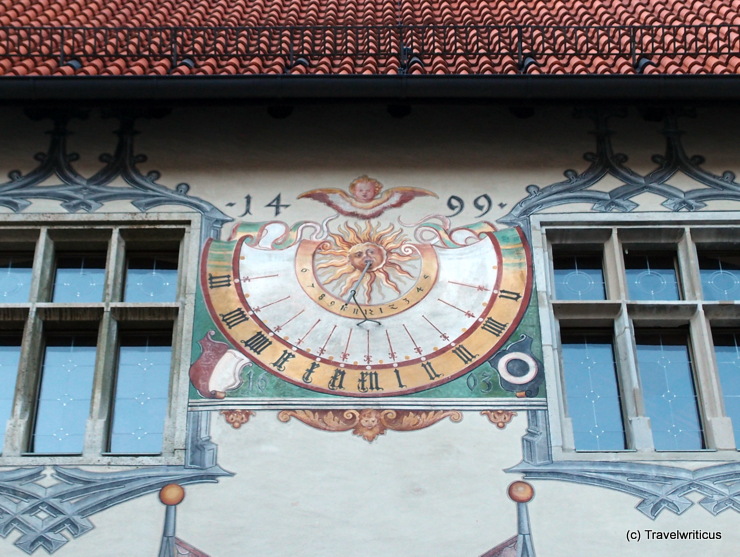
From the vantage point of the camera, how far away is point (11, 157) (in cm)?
1012

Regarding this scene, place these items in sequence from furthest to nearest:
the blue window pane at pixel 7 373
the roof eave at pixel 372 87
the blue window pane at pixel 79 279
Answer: the roof eave at pixel 372 87
the blue window pane at pixel 79 279
the blue window pane at pixel 7 373

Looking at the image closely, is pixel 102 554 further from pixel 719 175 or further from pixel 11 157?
pixel 719 175

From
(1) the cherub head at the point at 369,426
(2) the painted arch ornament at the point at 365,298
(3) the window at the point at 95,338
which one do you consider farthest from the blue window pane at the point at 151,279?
(1) the cherub head at the point at 369,426

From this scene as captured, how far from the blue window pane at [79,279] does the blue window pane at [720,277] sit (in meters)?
3.93

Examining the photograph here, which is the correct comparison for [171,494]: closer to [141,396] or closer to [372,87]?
[141,396]

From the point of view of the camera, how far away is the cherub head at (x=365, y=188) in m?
9.96

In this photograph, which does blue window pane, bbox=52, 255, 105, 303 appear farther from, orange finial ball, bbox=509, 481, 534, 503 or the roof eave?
orange finial ball, bbox=509, 481, 534, 503

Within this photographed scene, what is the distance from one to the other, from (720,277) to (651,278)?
451 millimetres

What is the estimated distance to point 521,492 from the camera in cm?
855

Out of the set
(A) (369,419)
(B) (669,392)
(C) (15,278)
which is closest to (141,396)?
(C) (15,278)

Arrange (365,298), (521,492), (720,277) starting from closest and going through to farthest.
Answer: (521,492)
(365,298)
(720,277)

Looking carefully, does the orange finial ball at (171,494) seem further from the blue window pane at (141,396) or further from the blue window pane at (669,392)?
the blue window pane at (669,392)

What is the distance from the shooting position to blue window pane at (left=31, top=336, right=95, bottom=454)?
29.5 ft

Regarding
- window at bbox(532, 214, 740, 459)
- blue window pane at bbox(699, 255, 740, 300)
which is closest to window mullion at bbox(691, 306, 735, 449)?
window at bbox(532, 214, 740, 459)
